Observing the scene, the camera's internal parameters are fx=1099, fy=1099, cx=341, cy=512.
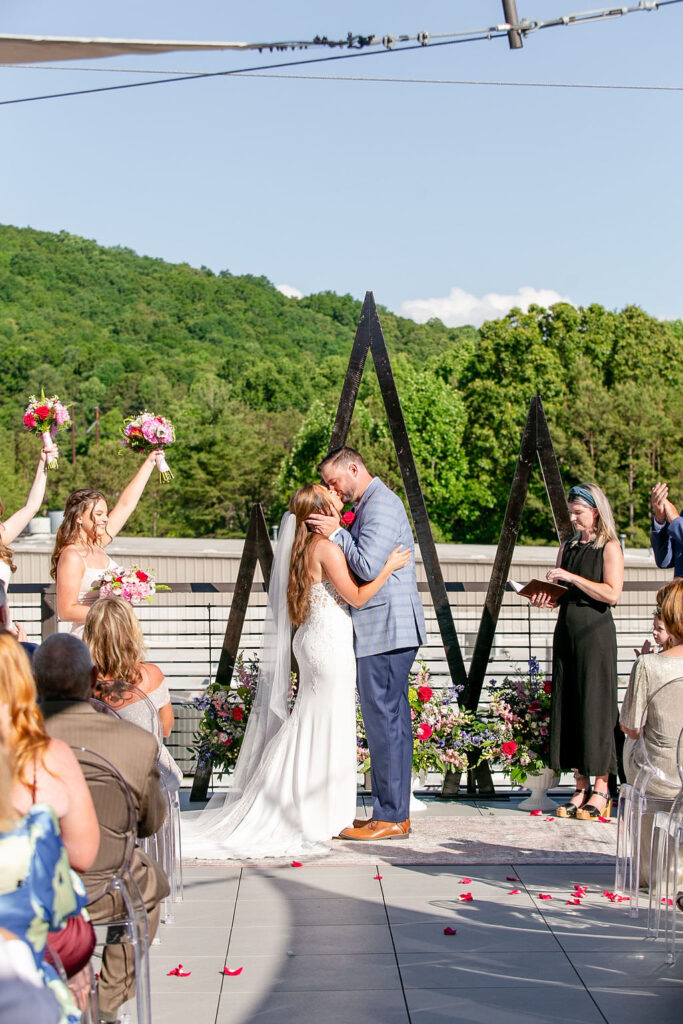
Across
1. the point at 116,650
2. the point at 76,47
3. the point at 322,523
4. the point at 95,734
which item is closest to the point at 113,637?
the point at 116,650

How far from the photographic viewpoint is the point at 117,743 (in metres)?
3.21

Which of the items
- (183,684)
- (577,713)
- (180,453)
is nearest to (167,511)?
(180,453)

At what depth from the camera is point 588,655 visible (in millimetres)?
6031

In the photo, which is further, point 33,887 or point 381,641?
point 381,641

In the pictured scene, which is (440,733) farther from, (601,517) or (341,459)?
(341,459)

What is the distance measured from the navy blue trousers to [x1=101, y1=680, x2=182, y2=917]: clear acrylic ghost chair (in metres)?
1.27

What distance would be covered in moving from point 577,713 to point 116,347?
195ft

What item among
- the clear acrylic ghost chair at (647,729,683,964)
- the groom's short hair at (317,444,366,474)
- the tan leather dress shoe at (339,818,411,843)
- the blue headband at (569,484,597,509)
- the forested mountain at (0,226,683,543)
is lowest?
the tan leather dress shoe at (339,818,411,843)

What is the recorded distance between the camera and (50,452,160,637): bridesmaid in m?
5.57

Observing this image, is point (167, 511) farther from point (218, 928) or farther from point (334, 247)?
point (218, 928)

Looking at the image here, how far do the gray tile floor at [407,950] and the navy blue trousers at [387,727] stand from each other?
50 cm

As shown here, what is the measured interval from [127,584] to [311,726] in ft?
3.99

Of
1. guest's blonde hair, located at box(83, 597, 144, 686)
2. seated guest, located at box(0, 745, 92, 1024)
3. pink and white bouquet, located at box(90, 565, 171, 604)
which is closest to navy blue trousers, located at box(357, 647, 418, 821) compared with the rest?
pink and white bouquet, located at box(90, 565, 171, 604)

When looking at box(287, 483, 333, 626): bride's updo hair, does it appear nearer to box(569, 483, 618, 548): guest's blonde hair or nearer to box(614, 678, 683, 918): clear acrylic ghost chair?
box(569, 483, 618, 548): guest's blonde hair
